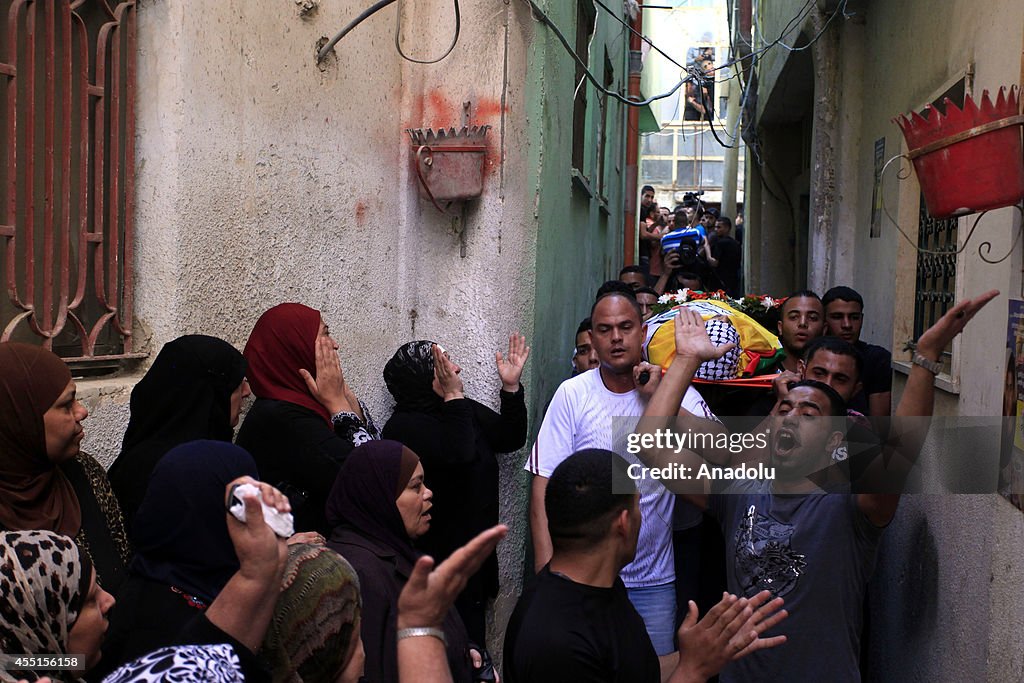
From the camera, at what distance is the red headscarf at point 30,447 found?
237cm

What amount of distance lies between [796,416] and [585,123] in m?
4.87

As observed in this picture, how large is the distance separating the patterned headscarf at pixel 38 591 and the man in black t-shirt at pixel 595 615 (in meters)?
1.00

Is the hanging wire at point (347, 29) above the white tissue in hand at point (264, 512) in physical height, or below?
above

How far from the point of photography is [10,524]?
7.61 ft

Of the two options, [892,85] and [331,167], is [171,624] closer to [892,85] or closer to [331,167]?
[331,167]

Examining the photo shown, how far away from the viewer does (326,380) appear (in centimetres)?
358

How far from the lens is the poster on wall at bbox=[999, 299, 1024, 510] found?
3031 mm

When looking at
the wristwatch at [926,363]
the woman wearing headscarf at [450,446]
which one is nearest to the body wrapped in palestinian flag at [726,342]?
the woman wearing headscarf at [450,446]

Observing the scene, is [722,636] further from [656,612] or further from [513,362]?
[513,362]

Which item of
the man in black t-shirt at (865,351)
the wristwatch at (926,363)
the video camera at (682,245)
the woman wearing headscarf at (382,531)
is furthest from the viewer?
the video camera at (682,245)

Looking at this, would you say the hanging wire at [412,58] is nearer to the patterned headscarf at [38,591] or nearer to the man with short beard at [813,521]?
the man with short beard at [813,521]

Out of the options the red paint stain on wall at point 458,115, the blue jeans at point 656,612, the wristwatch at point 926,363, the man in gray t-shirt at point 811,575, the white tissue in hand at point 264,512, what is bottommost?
the blue jeans at point 656,612

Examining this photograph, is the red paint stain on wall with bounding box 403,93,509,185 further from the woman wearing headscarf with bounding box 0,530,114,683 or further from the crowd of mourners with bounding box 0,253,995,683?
the woman wearing headscarf with bounding box 0,530,114,683

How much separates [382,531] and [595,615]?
0.62m
